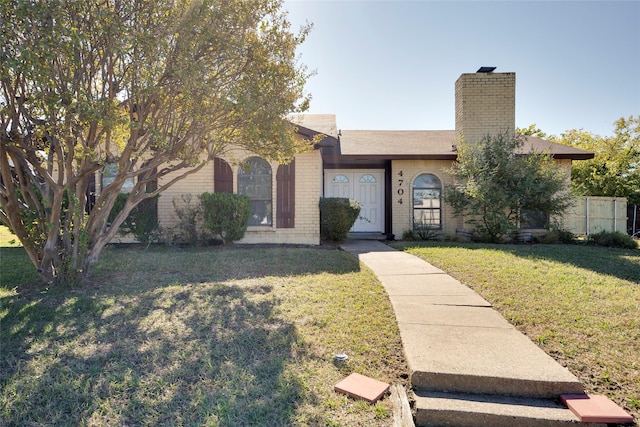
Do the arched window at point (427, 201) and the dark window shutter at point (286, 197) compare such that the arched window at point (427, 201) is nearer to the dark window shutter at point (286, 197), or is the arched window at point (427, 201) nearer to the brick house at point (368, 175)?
the brick house at point (368, 175)

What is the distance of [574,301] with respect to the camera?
4273mm

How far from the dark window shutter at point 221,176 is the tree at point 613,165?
546 inches

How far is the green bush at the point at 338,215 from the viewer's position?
9.22 metres

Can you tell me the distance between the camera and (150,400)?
2.33m

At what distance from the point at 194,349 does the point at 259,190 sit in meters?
6.67

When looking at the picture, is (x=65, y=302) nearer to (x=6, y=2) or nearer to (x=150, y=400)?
(x=150, y=400)

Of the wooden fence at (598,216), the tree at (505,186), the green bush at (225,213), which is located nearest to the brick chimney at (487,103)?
the tree at (505,186)

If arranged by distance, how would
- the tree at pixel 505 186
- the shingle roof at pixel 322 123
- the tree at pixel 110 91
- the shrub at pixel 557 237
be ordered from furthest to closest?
1. the shingle roof at pixel 322 123
2. the shrub at pixel 557 237
3. the tree at pixel 505 186
4. the tree at pixel 110 91

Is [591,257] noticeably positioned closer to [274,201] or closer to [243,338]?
[274,201]

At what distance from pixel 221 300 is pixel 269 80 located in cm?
335

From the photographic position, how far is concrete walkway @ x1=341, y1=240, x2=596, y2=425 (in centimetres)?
243

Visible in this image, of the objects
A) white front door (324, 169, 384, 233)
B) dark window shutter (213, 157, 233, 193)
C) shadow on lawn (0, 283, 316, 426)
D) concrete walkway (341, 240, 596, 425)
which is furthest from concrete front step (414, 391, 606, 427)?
white front door (324, 169, 384, 233)

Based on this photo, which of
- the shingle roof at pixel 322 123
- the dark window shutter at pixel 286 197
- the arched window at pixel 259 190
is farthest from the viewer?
the shingle roof at pixel 322 123

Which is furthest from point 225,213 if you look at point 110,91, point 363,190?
point 363,190
